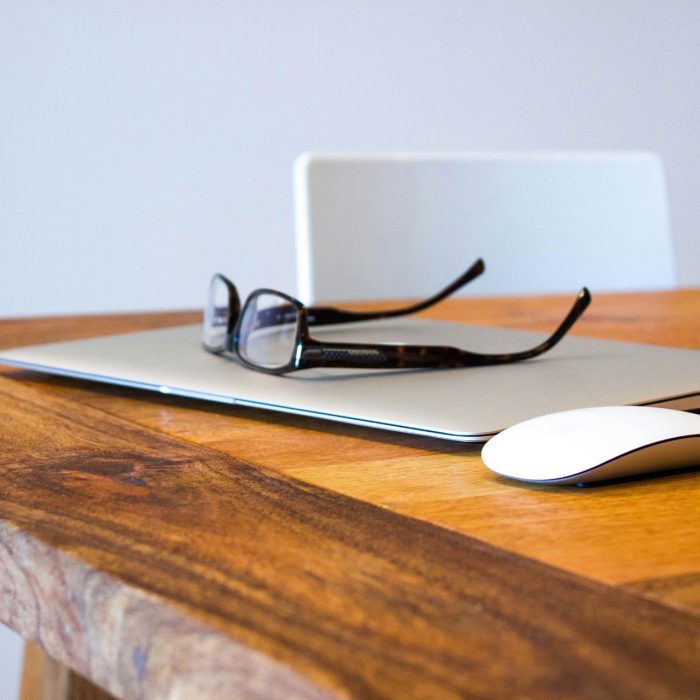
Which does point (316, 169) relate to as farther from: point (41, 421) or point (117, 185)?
point (117, 185)

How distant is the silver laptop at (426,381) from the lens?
0.44 meters

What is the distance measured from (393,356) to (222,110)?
2695 millimetres

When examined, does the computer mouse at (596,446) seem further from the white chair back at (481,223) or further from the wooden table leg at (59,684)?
the white chair back at (481,223)

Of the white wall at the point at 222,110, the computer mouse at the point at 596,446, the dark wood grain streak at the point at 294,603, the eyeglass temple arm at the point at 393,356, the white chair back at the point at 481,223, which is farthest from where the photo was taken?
the white wall at the point at 222,110

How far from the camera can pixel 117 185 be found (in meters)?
3.03

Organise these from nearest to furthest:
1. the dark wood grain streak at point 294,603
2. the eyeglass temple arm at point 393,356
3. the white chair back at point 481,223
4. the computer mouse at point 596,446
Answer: the dark wood grain streak at point 294,603
the computer mouse at point 596,446
the eyeglass temple arm at point 393,356
the white chair back at point 481,223

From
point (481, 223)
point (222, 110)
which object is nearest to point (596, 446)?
point (481, 223)

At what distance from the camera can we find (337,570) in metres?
0.28

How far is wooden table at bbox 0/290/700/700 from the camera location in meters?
0.22

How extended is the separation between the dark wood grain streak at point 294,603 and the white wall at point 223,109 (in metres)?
2.72

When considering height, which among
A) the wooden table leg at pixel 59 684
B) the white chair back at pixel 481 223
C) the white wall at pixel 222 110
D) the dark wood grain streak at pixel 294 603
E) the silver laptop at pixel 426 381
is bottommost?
the wooden table leg at pixel 59 684

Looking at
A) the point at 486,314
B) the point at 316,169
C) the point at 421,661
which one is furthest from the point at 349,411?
the point at 316,169

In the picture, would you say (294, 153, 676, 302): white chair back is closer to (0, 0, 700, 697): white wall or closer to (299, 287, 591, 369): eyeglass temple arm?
(299, 287, 591, 369): eyeglass temple arm

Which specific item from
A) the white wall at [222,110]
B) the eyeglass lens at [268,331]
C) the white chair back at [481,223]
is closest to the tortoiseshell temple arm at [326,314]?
the eyeglass lens at [268,331]
